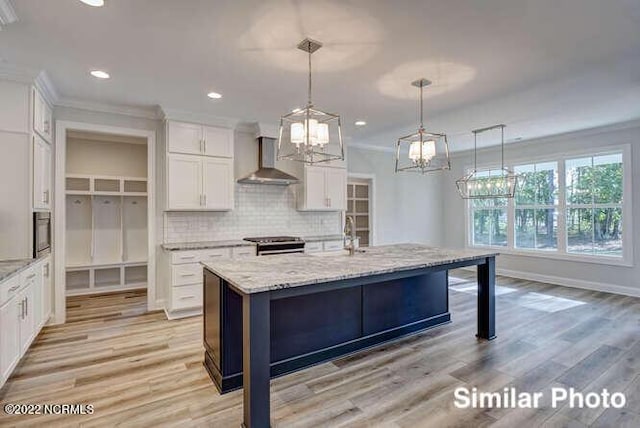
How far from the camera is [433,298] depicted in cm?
381

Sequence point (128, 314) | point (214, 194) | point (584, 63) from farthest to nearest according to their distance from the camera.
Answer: point (214, 194) → point (128, 314) → point (584, 63)

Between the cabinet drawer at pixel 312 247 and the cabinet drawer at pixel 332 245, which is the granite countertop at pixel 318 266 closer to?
the cabinet drawer at pixel 312 247

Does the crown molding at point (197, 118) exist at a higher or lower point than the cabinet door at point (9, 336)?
higher

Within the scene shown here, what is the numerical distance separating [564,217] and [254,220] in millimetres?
5559

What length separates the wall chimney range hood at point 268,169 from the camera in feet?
16.4

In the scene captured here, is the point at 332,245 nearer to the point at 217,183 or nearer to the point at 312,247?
the point at 312,247

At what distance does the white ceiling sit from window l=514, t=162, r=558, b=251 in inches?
77.3

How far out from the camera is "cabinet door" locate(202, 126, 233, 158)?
468 centimetres

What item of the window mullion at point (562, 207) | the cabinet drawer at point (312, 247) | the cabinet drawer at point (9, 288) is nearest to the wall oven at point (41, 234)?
the cabinet drawer at point (9, 288)

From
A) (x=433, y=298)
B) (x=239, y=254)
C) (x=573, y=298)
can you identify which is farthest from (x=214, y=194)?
(x=573, y=298)

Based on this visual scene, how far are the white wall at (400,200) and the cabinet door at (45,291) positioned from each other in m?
4.97

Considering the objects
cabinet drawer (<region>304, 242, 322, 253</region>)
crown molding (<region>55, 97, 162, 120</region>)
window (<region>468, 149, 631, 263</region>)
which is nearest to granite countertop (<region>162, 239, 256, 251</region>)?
cabinet drawer (<region>304, 242, 322, 253</region>)

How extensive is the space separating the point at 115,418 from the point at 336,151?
16.3ft

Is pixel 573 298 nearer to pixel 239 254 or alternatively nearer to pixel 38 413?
pixel 239 254
